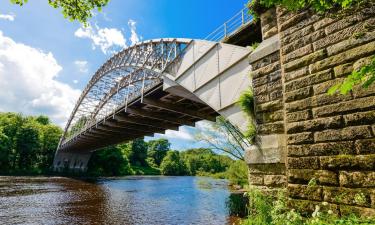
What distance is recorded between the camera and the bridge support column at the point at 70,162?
73494 mm

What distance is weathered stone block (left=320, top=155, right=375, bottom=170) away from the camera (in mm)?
5223

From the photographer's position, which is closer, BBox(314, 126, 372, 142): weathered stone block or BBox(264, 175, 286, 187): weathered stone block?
BBox(314, 126, 372, 142): weathered stone block

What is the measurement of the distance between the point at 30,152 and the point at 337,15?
267 ft

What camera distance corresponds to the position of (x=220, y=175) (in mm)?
28484

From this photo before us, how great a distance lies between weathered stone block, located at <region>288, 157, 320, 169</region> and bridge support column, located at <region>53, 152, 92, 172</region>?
75.5 meters

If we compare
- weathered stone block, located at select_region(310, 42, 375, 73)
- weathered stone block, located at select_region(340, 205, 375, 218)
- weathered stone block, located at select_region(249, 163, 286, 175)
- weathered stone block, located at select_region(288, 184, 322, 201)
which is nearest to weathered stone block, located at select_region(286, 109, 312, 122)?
weathered stone block, located at select_region(310, 42, 375, 73)

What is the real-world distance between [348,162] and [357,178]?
339mm

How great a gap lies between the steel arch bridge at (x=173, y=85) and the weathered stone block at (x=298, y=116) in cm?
537

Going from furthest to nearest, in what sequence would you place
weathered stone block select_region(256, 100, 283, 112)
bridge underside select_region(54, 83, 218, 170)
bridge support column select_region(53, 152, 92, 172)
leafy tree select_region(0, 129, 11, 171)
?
bridge support column select_region(53, 152, 92, 172) → leafy tree select_region(0, 129, 11, 171) → bridge underside select_region(54, 83, 218, 170) → weathered stone block select_region(256, 100, 283, 112)

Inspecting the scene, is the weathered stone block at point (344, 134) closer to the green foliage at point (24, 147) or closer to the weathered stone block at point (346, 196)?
the weathered stone block at point (346, 196)

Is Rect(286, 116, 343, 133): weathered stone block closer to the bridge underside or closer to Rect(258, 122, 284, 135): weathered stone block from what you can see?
Rect(258, 122, 284, 135): weathered stone block

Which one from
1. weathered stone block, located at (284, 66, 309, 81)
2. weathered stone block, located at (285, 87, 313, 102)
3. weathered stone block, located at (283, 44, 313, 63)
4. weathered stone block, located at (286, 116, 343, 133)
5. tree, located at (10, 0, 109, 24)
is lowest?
weathered stone block, located at (286, 116, 343, 133)

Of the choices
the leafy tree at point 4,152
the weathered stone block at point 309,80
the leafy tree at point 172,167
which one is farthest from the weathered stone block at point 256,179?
the leafy tree at point 172,167

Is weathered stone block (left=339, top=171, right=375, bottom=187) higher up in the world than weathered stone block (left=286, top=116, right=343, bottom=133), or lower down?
lower down
